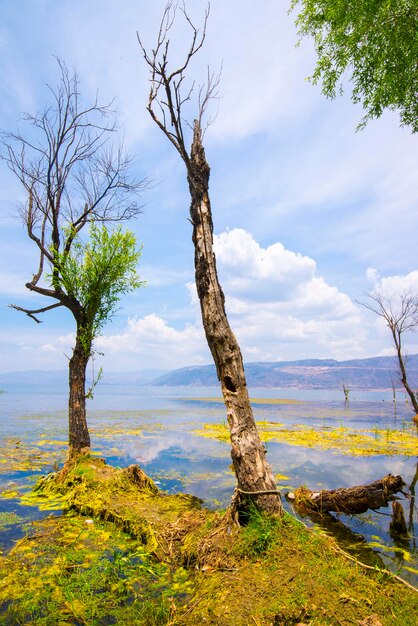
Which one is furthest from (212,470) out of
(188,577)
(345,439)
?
(345,439)

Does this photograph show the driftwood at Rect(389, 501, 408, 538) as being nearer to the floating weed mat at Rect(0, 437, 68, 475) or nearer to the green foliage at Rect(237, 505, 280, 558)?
the green foliage at Rect(237, 505, 280, 558)

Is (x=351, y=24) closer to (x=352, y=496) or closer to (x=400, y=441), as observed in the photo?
(x=352, y=496)

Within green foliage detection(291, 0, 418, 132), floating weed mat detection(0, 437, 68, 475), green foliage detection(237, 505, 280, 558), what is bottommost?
floating weed mat detection(0, 437, 68, 475)

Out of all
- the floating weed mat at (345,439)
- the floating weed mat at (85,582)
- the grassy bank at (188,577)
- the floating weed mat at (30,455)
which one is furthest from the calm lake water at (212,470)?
the grassy bank at (188,577)

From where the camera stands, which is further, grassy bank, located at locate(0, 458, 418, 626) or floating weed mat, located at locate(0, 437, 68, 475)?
floating weed mat, located at locate(0, 437, 68, 475)

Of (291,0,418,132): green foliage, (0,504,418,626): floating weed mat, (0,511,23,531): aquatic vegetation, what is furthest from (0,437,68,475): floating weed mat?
(291,0,418,132): green foliage

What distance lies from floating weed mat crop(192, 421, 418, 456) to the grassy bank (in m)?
11.7

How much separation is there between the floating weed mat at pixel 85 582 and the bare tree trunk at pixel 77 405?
4.46 meters

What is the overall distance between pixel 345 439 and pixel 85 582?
57.2ft

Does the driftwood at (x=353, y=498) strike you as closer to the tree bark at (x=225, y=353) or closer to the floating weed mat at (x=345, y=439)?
the tree bark at (x=225, y=353)

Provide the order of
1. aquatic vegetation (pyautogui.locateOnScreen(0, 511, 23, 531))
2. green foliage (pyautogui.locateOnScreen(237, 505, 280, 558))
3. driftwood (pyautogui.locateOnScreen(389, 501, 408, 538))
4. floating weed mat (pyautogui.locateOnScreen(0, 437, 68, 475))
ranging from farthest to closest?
floating weed mat (pyautogui.locateOnScreen(0, 437, 68, 475)) → driftwood (pyautogui.locateOnScreen(389, 501, 408, 538)) → aquatic vegetation (pyautogui.locateOnScreen(0, 511, 23, 531)) → green foliage (pyautogui.locateOnScreen(237, 505, 280, 558))

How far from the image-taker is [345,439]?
747 inches

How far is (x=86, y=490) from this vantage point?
8.47m

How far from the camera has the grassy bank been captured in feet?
12.2
